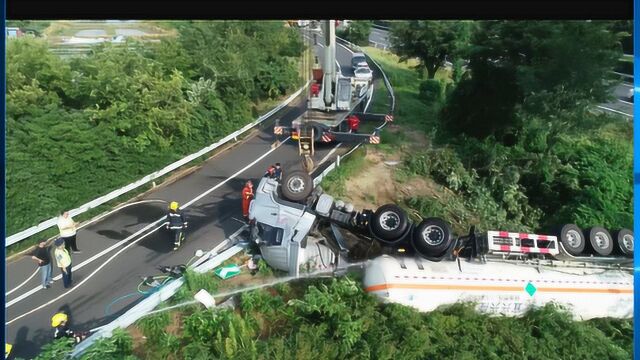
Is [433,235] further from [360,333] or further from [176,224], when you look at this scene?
[176,224]

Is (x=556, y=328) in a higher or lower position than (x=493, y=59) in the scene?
lower

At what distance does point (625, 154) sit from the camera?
396 inches

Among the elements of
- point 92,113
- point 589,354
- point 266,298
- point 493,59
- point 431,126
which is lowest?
point 589,354

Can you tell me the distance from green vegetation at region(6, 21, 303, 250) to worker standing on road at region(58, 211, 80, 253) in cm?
104

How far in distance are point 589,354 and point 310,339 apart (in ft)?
12.1

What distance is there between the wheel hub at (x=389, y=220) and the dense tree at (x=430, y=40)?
6.70m

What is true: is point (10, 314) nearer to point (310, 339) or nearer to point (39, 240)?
point (39, 240)

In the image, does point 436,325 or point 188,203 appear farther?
point 188,203

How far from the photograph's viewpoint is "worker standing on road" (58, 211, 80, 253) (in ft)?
23.9

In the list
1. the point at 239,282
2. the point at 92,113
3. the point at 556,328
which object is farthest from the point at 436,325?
the point at 92,113

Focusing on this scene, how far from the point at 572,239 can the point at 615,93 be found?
457 cm

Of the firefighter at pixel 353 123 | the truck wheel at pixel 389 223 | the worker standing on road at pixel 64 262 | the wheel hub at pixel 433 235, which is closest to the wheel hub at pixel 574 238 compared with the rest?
the wheel hub at pixel 433 235
